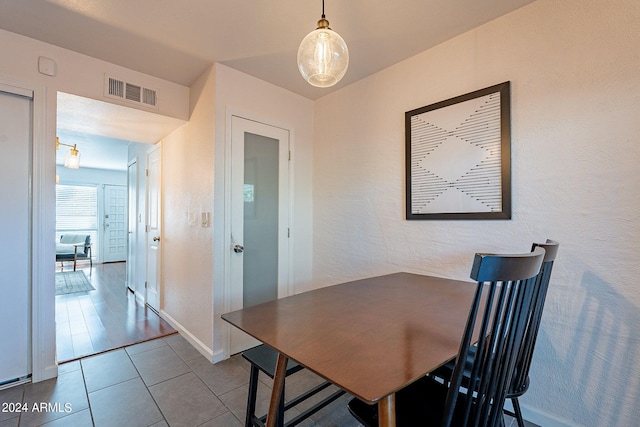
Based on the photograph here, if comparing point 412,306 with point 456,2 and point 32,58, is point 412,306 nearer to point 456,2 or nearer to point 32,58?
point 456,2

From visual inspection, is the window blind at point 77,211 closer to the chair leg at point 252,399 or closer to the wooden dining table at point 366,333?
the chair leg at point 252,399

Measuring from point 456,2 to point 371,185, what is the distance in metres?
1.33

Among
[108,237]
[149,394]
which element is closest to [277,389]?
[149,394]

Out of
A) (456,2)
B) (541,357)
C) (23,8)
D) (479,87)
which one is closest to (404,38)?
(456,2)

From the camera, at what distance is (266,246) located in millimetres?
2658

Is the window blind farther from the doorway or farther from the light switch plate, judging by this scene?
the light switch plate

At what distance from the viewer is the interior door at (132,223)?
420 cm

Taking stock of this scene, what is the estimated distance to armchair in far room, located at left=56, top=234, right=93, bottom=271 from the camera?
18.7 ft

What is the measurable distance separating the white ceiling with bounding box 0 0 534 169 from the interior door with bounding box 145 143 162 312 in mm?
1020

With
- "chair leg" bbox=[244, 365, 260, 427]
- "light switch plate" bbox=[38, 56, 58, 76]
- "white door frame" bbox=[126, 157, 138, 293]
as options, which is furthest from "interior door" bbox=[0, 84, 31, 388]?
"white door frame" bbox=[126, 157, 138, 293]

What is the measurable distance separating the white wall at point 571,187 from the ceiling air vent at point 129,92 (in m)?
2.34

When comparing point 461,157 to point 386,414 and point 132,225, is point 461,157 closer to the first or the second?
point 386,414

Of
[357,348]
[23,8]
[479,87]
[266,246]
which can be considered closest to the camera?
[357,348]

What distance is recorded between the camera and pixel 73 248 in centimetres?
601
